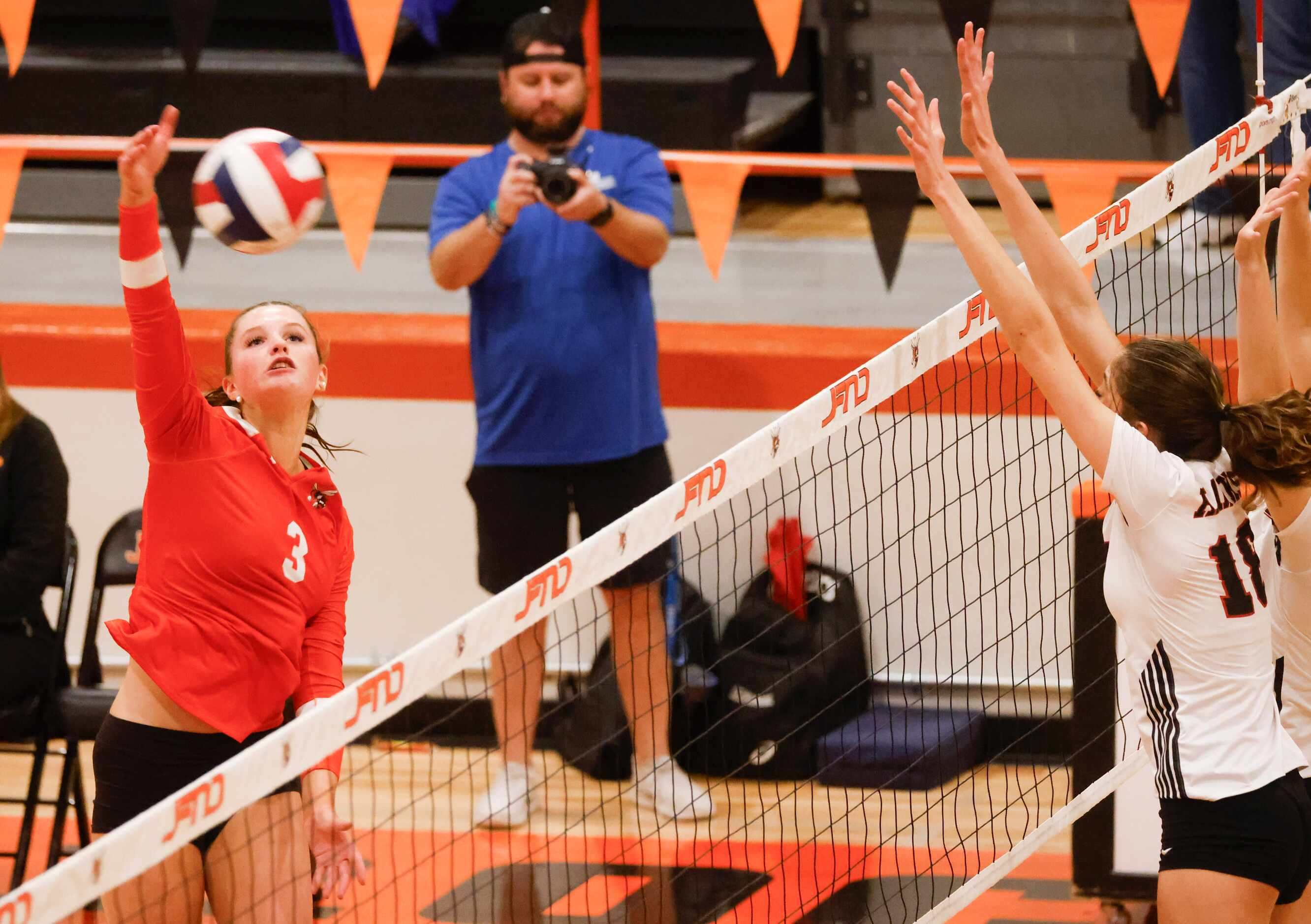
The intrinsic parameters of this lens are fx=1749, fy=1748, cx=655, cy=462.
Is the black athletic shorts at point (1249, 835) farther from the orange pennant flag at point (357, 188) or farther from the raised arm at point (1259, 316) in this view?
the orange pennant flag at point (357, 188)

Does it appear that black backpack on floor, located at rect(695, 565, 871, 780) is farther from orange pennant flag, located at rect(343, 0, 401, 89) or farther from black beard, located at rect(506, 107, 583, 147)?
orange pennant flag, located at rect(343, 0, 401, 89)

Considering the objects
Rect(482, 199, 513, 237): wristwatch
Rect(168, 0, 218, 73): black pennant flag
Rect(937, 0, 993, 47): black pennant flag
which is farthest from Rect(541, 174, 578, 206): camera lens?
Rect(168, 0, 218, 73): black pennant flag

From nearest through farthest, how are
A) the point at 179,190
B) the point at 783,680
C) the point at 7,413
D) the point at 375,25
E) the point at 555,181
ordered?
1. the point at 555,181
2. the point at 7,413
3. the point at 783,680
4. the point at 375,25
5. the point at 179,190

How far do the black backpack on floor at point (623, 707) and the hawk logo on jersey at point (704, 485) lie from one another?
7.41 ft

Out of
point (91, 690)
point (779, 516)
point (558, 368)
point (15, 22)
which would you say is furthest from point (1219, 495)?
point (15, 22)

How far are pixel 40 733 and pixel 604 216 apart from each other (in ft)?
7.34

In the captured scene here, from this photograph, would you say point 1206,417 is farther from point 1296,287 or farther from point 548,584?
point 548,584

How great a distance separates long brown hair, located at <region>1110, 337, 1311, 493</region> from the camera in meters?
3.17

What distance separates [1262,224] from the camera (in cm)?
356

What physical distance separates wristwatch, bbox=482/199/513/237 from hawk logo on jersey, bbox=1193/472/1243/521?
8.43 ft

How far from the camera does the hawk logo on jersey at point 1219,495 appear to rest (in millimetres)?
3170

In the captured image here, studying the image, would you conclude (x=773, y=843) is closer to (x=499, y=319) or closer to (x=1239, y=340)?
(x=499, y=319)

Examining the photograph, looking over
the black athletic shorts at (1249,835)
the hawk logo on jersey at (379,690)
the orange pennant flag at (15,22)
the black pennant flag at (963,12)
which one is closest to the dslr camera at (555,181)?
the black pennant flag at (963,12)

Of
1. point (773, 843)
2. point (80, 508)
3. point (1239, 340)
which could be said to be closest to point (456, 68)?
point (80, 508)
